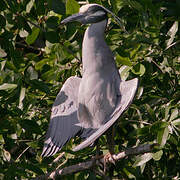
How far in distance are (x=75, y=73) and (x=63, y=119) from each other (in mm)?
355

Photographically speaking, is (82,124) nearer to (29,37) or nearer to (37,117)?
(37,117)

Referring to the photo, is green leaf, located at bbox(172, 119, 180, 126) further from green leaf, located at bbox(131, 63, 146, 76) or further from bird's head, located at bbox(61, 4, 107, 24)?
bird's head, located at bbox(61, 4, 107, 24)

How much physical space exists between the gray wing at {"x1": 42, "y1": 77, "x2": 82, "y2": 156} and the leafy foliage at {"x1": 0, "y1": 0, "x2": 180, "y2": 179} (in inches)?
3.0

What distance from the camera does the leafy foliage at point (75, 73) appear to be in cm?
239

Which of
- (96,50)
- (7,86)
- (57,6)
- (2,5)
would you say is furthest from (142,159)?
(2,5)

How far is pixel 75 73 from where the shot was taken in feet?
9.01

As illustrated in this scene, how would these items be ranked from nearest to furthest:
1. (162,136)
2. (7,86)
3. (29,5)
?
1. (162,136)
2. (7,86)
3. (29,5)

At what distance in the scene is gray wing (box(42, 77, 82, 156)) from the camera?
2.43 m

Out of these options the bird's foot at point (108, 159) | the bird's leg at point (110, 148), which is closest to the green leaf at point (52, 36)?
the bird's leg at point (110, 148)

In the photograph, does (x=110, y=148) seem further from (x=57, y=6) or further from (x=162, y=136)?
(x=57, y=6)

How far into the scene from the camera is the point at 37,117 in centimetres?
271

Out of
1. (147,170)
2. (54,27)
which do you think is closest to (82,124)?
(54,27)

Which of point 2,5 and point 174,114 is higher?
point 2,5

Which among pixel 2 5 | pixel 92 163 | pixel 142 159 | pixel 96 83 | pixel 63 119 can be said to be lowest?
pixel 142 159
